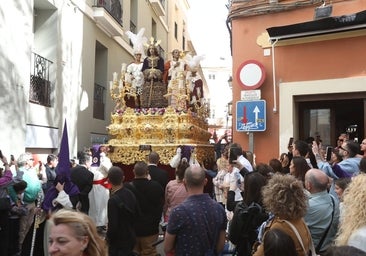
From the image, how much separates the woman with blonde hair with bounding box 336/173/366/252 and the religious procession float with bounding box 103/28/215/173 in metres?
6.30

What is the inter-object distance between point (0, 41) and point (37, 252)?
638cm

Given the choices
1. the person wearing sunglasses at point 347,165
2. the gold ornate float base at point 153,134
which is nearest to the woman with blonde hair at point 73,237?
the person wearing sunglasses at point 347,165

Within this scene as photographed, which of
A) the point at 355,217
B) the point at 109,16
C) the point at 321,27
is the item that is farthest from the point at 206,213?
the point at 109,16

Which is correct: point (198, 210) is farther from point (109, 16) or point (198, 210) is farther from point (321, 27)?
point (109, 16)

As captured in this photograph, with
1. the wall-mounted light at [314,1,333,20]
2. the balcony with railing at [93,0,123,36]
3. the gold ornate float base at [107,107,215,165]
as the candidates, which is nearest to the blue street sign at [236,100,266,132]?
the gold ornate float base at [107,107,215,165]

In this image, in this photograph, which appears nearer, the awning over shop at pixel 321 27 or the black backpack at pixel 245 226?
the black backpack at pixel 245 226

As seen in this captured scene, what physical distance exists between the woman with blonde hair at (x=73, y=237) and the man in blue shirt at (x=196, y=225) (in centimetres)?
132

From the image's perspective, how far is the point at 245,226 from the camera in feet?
12.3

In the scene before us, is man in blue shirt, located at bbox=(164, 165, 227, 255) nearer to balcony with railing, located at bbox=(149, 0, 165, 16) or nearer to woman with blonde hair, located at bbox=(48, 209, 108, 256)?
woman with blonde hair, located at bbox=(48, 209, 108, 256)

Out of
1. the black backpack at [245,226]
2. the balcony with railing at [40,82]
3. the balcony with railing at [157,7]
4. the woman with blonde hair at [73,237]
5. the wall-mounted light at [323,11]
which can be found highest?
the balcony with railing at [157,7]

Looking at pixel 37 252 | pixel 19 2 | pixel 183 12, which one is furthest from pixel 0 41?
pixel 183 12

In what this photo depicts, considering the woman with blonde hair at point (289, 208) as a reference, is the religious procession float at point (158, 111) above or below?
above

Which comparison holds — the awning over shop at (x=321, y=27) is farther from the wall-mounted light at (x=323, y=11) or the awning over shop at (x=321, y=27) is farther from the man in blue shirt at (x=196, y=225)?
the man in blue shirt at (x=196, y=225)

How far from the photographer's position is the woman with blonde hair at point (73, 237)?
7.42 ft
